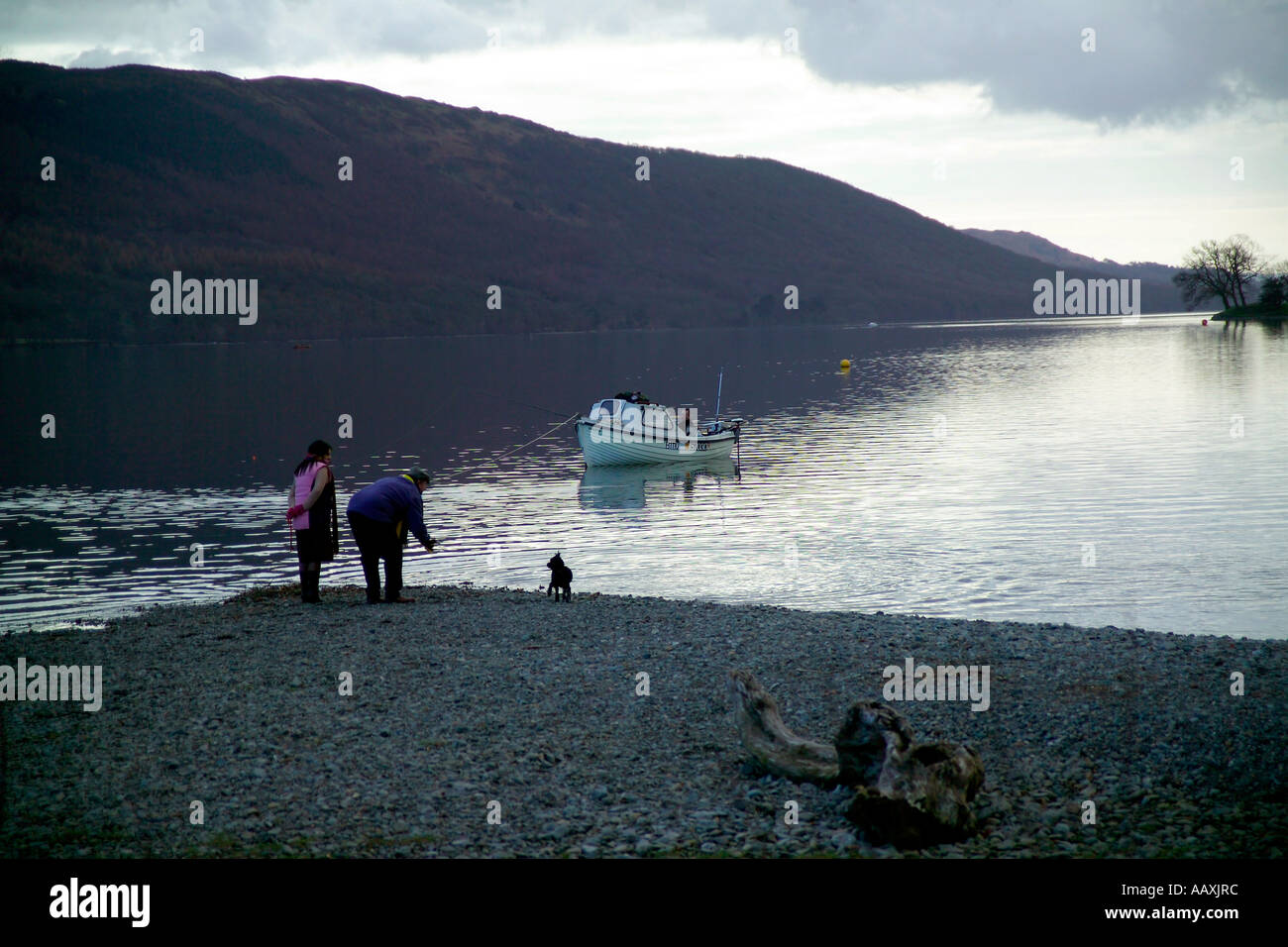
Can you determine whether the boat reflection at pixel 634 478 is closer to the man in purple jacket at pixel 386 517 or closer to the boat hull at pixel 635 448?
the boat hull at pixel 635 448

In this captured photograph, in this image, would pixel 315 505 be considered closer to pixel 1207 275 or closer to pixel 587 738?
pixel 587 738

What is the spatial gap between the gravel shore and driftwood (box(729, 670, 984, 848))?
0.17m

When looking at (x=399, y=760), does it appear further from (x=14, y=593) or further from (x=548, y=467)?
(x=548, y=467)

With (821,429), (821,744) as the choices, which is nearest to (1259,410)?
(821,429)

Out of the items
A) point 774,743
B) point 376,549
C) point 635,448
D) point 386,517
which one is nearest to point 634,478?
point 635,448

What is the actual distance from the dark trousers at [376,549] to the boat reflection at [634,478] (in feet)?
53.6

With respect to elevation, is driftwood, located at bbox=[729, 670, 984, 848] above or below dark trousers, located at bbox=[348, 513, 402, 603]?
below

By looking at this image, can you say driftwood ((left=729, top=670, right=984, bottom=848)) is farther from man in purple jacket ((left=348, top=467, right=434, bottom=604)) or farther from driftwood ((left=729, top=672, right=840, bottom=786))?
man in purple jacket ((left=348, top=467, right=434, bottom=604))

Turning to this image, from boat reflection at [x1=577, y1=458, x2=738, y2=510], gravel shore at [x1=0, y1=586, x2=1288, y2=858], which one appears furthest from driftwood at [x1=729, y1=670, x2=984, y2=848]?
boat reflection at [x1=577, y1=458, x2=738, y2=510]

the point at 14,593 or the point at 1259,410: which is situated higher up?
the point at 1259,410

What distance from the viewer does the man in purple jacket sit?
1755 centimetres

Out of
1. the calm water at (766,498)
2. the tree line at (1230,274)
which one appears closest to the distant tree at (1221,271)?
the tree line at (1230,274)
